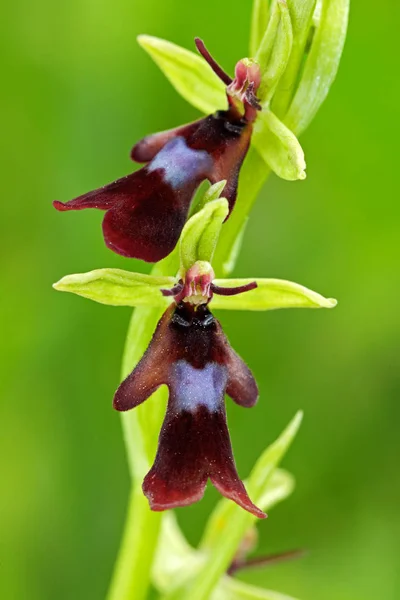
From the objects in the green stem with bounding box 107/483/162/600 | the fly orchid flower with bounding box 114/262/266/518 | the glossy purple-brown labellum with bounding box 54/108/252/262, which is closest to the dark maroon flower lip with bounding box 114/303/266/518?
the fly orchid flower with bounding box 114/262/266/518

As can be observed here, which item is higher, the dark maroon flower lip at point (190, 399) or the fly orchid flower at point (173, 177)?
the fly orchid flower at point (173, 177)

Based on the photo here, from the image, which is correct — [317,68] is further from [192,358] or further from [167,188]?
[192,358]

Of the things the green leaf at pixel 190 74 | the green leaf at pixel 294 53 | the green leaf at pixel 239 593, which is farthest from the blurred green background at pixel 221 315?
the green leaf at pixel 294 53

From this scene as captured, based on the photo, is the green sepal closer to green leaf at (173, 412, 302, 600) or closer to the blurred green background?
green leaf at (173, 412, 302, 600)

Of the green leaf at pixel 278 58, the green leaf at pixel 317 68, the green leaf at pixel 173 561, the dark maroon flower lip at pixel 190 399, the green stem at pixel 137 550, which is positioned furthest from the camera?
the green leaf at pixel 173 561

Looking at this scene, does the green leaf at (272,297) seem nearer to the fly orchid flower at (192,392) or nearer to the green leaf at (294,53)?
the fly orchid flower at (192,392)

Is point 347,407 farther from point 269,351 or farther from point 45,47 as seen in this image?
point 45,47
